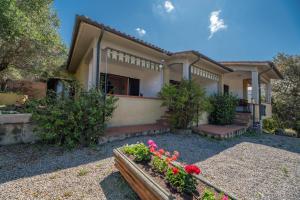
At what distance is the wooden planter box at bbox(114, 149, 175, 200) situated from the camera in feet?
6.55

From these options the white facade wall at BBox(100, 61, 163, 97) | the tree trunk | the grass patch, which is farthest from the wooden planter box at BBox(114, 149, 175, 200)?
the tree trunk

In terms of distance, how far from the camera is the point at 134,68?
9961mm

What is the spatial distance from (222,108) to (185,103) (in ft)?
11.0

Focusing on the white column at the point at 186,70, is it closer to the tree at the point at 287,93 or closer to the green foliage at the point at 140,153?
the green foliage at the point at 140,153

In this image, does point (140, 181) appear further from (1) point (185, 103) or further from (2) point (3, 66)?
(2) point (3, 66)

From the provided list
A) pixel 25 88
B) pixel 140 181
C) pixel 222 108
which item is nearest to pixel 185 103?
pixel 222 108

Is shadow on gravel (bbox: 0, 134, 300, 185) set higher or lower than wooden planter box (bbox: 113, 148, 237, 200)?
lower

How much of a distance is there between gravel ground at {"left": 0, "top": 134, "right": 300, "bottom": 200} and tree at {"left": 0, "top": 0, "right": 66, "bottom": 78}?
4.40 metres

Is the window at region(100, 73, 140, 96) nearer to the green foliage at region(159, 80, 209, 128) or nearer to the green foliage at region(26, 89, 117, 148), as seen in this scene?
the green foliage at region(159, 80, 209, 128)

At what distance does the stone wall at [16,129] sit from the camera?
4.39 meters

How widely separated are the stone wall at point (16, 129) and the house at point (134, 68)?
82.5 inches

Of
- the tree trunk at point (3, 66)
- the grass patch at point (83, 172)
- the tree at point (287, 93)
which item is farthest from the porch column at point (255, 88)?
the tree trunk at point (3, 66)

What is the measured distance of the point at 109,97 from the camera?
17.4 feet

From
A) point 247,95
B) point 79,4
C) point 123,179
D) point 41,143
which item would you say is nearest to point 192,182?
point 123,179
